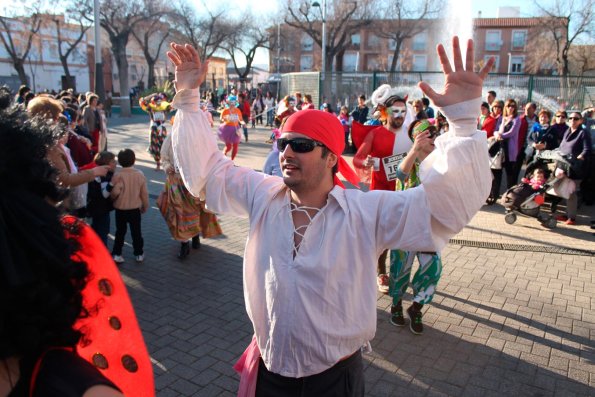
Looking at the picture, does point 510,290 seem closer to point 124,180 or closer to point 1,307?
point 124,180

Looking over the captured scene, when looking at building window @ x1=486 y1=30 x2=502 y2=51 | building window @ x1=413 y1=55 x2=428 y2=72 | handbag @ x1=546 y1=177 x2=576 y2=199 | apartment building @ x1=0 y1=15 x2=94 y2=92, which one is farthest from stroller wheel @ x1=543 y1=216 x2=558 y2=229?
building window @ x1=486 y1=30 x2=502 y2=51

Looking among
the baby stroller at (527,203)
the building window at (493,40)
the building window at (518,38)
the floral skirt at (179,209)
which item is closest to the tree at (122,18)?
the floral skirt at (179,209)

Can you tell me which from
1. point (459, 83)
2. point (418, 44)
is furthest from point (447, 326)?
point (418, 44)

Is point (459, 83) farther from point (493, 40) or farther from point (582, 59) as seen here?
point (493, 40)

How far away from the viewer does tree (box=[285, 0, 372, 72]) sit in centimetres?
3853

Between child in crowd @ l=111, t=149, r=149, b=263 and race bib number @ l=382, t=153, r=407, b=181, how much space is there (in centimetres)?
293

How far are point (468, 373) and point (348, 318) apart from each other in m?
2.23

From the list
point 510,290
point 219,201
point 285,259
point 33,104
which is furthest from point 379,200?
point 33,104

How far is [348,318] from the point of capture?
1.99 m

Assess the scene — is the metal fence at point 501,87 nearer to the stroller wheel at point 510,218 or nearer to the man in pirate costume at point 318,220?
the stroller wheel at point 510,218

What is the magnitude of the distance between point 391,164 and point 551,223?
13.9 ft

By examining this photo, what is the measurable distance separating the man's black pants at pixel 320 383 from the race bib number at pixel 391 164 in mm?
2915

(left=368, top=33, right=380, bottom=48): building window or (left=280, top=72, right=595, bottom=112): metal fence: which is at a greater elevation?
(left=368, top=33, right=380, bottom=48): building window

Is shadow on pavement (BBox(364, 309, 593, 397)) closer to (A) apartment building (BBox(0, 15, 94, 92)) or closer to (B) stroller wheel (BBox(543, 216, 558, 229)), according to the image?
(B) stroller wheel (BBox(543, 216, 558, 229))
